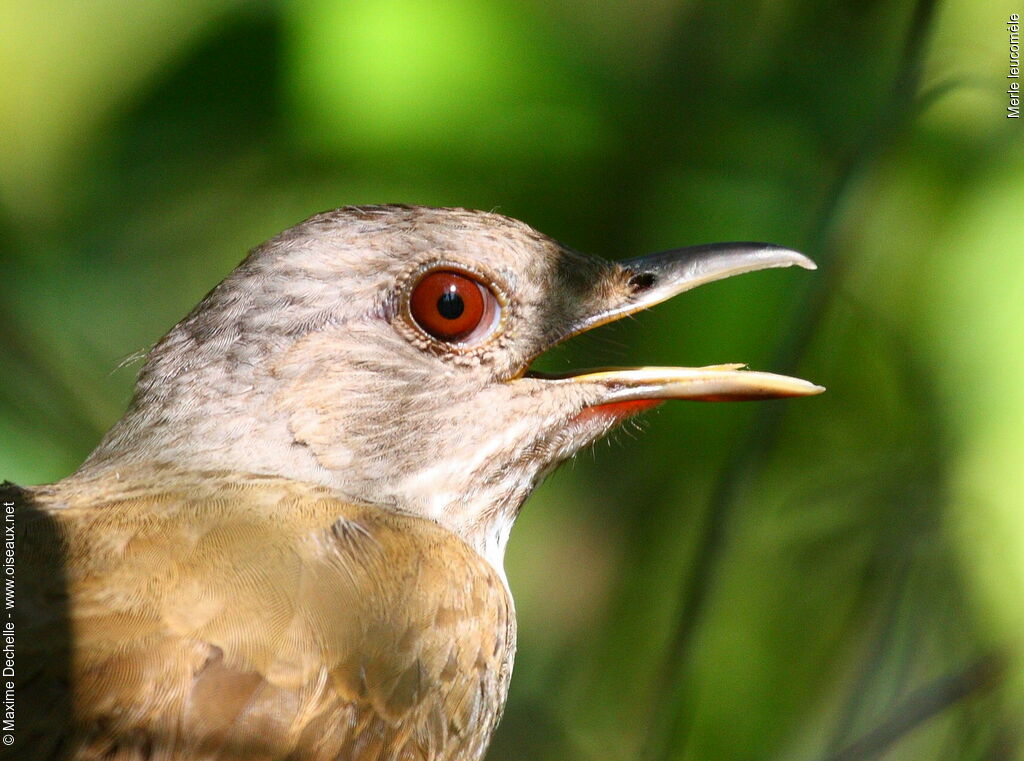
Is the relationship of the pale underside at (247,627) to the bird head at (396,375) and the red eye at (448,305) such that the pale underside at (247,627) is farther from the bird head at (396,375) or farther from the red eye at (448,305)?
the red eye at (448,305)

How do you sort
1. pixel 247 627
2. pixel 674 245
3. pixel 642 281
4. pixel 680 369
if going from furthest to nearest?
pixel 674 245
pixel 642 281
pixel 680 369
pixel 247 627

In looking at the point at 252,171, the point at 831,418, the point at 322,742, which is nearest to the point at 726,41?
the point at 831,418

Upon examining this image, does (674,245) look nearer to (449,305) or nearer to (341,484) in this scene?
(449,305)

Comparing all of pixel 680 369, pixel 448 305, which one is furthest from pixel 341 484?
pixel 680 369

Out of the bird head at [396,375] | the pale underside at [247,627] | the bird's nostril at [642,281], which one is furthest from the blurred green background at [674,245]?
the pale underside at [247,627]

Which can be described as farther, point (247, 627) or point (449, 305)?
point (449, 305)
